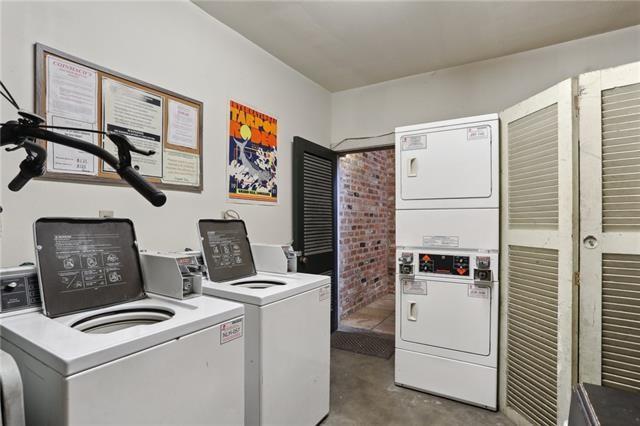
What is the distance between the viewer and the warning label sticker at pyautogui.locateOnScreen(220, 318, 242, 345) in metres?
1.30

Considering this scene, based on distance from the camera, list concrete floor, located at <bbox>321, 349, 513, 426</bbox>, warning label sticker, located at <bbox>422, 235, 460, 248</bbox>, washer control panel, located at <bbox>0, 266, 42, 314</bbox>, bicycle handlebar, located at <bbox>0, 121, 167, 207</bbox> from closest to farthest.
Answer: bicycle handlebar, located at <bbox>0, 121, 167, 207</bbox>, washer control panel, located at <bbox>0, 266, 42, 314</bbox>, concrete floor, located at <bbox>321, 349, 513, 426</bbox>, warning label sticker, located at <bbox>422, 235, 460, 248</bbox>

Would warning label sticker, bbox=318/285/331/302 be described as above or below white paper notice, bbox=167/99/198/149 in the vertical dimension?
below

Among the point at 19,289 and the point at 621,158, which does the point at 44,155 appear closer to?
the point at 19,289

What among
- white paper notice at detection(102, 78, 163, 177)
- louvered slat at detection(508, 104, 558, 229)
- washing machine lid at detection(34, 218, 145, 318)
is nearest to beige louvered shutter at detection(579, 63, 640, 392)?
louvered slat at detection(508, 104, 558, 229)

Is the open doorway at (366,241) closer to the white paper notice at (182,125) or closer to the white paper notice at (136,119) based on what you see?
the white paper notice at (182,125)

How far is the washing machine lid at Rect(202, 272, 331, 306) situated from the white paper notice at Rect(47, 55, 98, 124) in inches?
43.2

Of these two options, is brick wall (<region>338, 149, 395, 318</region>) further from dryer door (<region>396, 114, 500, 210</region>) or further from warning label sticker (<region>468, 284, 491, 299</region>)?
warning label sticker (<region>468, 284, 491, 299</region>)

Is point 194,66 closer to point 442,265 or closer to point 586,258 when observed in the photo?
point 442,265

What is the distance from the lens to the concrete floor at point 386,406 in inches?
84.7

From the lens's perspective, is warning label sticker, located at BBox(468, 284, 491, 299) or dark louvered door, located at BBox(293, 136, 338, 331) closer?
warning label sticker, located at BBox(468, 284, 491, 299)

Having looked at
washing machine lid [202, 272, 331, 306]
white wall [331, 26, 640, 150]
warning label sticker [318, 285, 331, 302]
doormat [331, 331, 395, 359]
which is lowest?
doormat [331, 331, 395, 359]

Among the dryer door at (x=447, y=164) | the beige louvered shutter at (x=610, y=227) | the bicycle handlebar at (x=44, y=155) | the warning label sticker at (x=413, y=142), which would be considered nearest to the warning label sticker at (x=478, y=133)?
the dryer door at (x=447, y=164)

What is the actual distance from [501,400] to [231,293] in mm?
1989

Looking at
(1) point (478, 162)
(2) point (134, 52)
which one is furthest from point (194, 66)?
(1) point (478, 162)
